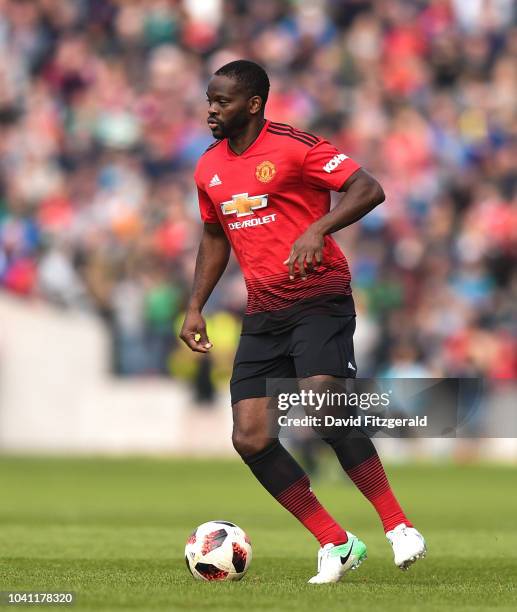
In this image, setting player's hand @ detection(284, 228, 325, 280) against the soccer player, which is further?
the soccer player

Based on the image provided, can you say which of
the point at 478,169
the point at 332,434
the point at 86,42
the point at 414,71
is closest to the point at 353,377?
the point at 332,434

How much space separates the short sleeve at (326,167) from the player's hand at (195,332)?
0.97 meters

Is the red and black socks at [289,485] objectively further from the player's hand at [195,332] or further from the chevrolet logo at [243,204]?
the chevrolet logo at [243,204]

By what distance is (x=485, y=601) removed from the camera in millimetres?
6660

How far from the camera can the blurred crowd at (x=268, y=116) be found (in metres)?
20.6

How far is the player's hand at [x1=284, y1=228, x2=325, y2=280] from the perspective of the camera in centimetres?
698

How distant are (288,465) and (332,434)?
0.34 m

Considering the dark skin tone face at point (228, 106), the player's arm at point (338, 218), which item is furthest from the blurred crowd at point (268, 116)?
the player's arm at point (338, 218)

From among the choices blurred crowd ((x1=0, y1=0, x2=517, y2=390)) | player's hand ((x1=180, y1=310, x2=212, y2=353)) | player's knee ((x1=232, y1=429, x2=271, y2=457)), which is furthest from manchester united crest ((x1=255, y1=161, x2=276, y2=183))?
blurred crowd ((x1=0, y1=0, x2=517, y2=390))

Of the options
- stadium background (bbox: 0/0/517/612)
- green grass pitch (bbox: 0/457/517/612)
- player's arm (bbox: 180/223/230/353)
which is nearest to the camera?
green grass pitch (bbox: 0/457/517/612)

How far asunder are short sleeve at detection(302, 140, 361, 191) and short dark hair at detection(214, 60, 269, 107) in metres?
0.41

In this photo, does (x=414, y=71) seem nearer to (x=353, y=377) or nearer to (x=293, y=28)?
(x=293, y=28)

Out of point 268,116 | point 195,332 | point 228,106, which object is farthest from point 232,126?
point 268,116

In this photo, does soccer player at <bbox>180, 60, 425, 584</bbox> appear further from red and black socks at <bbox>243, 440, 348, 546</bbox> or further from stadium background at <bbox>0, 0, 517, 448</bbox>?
stadium background at <bbox>0, 0, 517, 448</bbox>
